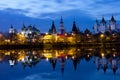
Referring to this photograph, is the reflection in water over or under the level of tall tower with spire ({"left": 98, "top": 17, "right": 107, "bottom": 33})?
under

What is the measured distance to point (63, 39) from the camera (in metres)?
153

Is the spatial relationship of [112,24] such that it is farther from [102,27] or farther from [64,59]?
[64,59]

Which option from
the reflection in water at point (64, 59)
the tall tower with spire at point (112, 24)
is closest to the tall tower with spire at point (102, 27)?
the tall tower with spire at point (112, 24)

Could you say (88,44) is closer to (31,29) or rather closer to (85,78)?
(31,29)

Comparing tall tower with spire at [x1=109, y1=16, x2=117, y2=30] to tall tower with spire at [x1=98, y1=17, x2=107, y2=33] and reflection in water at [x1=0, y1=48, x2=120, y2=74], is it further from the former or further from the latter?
reflection in water at [x1=0, y1=48, x2=120, y2=74]

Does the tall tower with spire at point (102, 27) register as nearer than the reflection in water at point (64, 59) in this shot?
No

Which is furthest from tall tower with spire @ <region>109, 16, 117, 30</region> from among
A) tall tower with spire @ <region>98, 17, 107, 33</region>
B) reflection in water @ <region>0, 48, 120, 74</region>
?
reflection in water @ <region>0, 48, 120, 74</region>

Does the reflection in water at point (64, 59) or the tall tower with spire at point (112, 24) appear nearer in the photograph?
the reflection in water at point (64, 59)

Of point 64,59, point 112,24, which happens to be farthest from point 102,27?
point 64,59

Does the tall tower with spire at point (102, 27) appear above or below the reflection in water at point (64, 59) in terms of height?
above

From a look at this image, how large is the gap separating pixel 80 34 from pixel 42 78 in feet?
398

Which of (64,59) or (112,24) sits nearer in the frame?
(64,59)

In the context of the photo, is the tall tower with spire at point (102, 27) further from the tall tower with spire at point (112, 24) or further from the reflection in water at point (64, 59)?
the reflection in water at point (64, 59)

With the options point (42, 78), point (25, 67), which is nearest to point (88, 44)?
point (25, 67)
